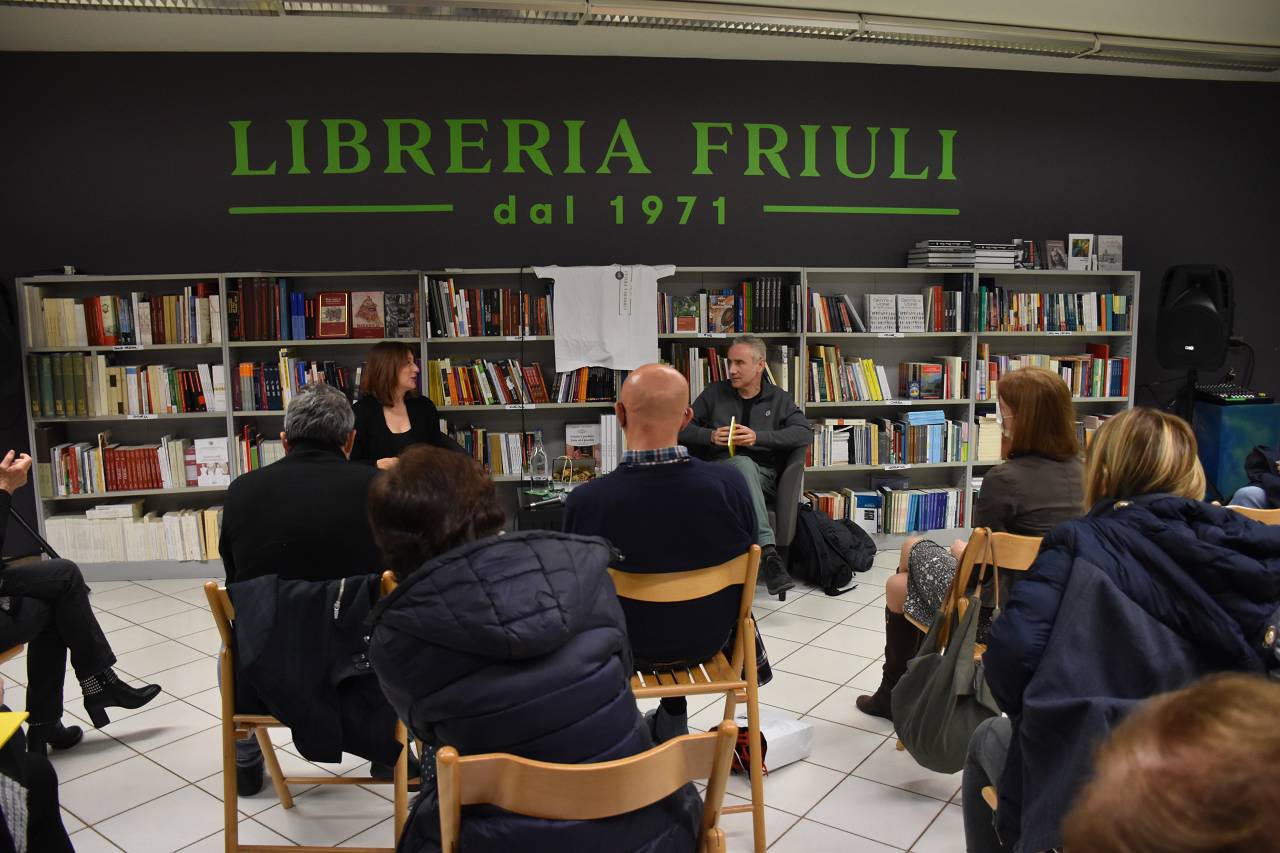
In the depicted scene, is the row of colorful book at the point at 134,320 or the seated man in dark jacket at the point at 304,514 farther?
the row of colorful book at the point at 134,320

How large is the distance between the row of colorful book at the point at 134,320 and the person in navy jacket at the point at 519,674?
4.30 metres

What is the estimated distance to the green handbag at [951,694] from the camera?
2527mm

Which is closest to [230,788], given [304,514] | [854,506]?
[304,514]

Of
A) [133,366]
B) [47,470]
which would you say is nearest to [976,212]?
[133,366]

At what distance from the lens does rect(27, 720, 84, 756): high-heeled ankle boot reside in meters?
3.09

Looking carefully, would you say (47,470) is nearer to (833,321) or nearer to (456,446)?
(456,446)

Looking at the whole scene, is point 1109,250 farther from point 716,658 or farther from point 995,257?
point 716,658

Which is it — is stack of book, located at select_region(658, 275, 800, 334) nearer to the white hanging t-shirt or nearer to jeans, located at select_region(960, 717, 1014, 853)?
the white hanging t-shirt

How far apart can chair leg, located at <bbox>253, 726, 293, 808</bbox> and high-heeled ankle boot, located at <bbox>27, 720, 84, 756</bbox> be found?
0.80m

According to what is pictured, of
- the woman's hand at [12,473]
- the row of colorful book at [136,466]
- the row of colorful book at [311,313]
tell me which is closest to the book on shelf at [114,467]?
the row of colorful book at [136,466]

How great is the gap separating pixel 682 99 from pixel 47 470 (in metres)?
4.50

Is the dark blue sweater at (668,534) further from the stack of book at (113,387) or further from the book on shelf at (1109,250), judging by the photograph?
the book on shelf at (1109,250)

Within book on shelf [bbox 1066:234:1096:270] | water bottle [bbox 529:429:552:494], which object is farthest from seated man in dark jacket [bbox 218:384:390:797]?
book on shelf [bbox 1066:234:1096:270]

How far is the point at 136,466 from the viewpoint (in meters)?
5.41
